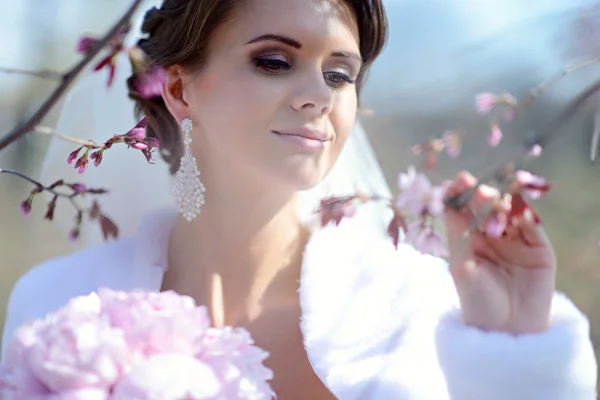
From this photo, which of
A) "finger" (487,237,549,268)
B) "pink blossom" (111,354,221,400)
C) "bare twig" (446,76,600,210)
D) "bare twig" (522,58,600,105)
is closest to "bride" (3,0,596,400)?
"finger" (487,237,549,268)

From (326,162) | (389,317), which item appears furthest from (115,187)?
(389,317)

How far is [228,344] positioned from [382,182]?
105 cm

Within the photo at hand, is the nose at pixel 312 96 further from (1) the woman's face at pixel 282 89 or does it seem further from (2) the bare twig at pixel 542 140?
(2) the bare twig at pixel 542 140

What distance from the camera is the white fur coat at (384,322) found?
3.68 feet

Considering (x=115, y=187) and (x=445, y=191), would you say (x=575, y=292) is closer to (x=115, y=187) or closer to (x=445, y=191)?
(x=115, y=187)

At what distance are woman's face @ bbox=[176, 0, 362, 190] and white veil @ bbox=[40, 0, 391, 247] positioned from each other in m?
0.34

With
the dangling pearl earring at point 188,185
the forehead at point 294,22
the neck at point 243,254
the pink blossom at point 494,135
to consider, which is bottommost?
the neck at point 243,254

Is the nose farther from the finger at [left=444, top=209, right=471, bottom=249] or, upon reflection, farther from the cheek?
the finger at [left=444, top=209, right=471, bottom=249]

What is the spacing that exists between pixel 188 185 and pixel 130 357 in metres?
0.78

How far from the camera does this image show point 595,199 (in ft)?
13.6

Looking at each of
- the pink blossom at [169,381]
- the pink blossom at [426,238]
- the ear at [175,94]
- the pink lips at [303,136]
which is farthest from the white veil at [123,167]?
the pink blossom at [169,381]

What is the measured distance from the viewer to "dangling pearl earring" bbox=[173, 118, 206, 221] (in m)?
1.49

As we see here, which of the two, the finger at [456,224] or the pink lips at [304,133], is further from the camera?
the pink lips at [304,133]

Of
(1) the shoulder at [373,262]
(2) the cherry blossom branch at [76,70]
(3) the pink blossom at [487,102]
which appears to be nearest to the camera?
(2) the cherry blossom branch at [76,70]
